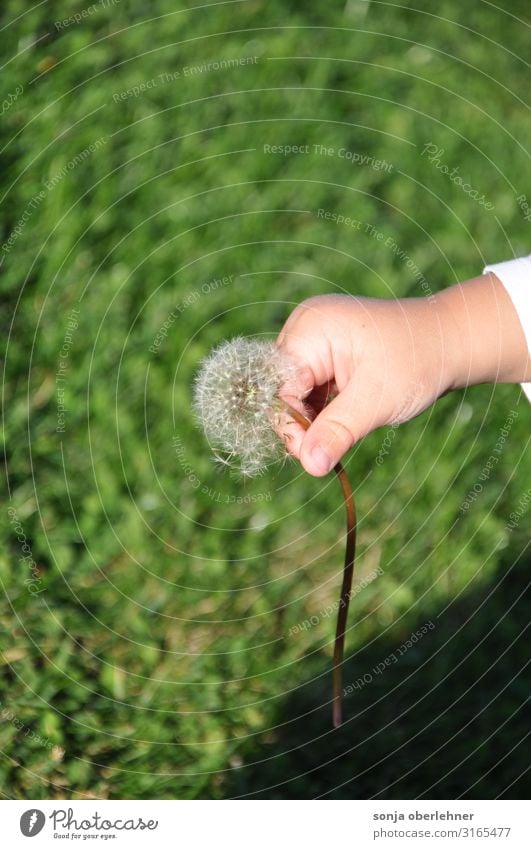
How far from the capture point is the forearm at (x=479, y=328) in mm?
1129

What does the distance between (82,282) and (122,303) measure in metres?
0.07

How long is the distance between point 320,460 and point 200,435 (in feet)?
1.73

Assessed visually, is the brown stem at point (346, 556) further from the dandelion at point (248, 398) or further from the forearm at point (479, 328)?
the forearm at point (479, 328)

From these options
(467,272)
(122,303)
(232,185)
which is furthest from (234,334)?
(467,272)

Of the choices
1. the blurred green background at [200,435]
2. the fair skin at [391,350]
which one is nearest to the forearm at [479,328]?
the fair skin at [391,350]

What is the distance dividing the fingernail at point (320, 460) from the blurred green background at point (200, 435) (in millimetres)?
479

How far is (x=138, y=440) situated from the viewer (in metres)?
1.51

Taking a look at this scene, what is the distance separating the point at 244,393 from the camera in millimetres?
962

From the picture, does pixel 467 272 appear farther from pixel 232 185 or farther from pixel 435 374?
pixel 435 374

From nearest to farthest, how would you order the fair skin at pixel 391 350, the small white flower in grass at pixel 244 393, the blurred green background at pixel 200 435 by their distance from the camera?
1. the small white flower in grass at pixel 244 393
2. the fair skin at pixel 391 350
3. the blurred green background at pixel 200 435

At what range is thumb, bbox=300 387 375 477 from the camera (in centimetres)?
100

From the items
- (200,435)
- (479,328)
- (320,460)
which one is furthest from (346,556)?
(200,435)

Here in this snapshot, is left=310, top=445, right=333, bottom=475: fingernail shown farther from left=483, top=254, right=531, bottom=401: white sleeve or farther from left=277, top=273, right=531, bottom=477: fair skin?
left=483, top=254, right=531, bottom=401: white sleeve

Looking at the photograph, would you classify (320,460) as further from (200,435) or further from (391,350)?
(200,435)
